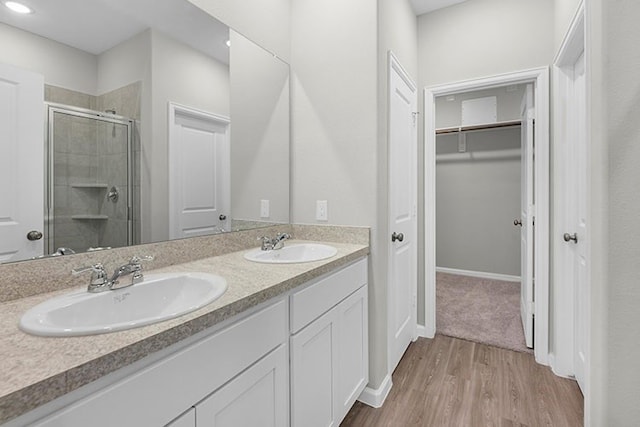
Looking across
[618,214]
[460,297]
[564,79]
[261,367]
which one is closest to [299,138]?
[261,367]

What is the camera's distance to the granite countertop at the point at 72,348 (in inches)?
20.4

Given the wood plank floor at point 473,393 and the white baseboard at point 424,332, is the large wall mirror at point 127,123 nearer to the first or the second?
the wood plank floor at point 473,393

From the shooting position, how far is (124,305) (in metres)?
1.02

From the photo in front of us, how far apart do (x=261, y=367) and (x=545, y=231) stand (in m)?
2.13

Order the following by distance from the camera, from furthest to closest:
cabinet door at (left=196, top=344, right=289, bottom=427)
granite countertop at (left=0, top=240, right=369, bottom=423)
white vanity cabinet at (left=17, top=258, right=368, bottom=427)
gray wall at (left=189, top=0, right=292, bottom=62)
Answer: gray wall at (left=189, top=0, right=292, bottom=62) < cabinet door at (left=196, top=344, right=289, bottom=427) < white vanity cabinet at (left=17, top=258, right=368, bottom=427) < granite countertop at (left=0, top=240, right=369, bottom=423)

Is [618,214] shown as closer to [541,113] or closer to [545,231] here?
[545,231]

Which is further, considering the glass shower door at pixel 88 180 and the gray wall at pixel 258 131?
the gray wall at pixel 258 131

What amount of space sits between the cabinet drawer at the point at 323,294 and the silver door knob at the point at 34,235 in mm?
852

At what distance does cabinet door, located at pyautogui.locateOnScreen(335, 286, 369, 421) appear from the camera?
4.97 ft

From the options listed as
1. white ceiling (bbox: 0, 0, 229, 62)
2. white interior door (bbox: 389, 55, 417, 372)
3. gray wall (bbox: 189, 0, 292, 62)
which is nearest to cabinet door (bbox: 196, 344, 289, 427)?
white interior door (bbox: 389, 55, 417, 372)

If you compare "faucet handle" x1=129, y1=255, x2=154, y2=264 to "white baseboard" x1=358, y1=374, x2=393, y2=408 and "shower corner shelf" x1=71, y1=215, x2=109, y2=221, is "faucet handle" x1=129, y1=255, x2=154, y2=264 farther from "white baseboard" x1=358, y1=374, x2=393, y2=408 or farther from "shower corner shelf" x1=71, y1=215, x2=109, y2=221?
"white baseboard" x1=358, y1=374, x2=393, y2=408

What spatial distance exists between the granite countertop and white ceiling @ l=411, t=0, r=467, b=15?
→ 2.54m

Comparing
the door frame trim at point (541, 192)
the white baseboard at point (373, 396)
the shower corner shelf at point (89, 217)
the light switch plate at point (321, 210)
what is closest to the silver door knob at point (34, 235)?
the shower corner shelf at point (89, 217)

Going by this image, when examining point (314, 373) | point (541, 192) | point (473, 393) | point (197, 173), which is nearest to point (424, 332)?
point (473, 393)
